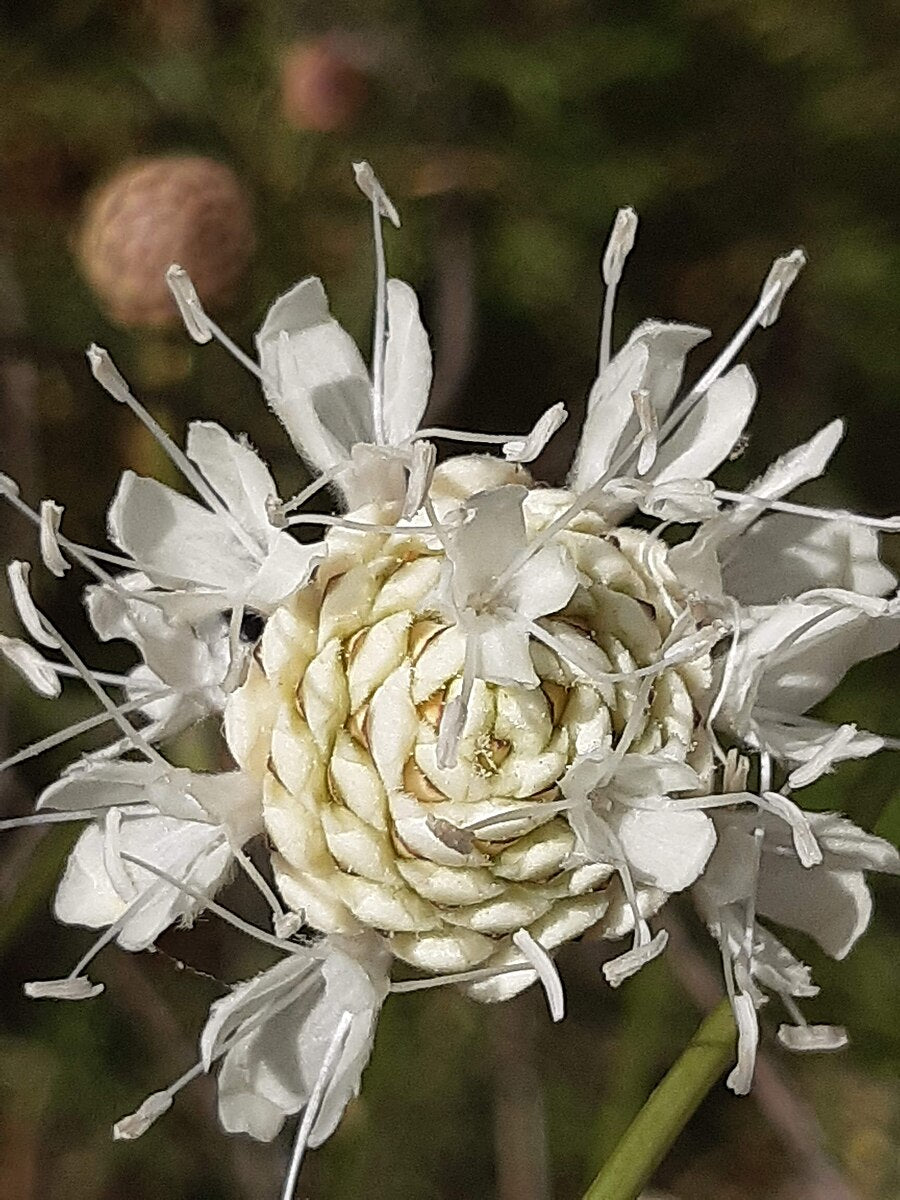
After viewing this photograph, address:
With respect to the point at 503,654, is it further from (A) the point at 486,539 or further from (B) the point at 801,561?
(B) the point at 801,561

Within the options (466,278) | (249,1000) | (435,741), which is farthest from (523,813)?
(466,278)

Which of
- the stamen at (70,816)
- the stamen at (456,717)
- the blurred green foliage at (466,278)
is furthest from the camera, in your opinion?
the blurred green foliage at (466,278)

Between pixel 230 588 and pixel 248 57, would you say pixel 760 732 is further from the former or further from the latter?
pixel 248 57

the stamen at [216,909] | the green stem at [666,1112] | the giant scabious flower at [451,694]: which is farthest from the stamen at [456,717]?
the green stem at [666,1112]

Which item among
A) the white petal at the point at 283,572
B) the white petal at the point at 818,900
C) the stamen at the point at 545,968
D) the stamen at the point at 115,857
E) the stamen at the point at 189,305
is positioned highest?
the stamen at the point at 189,305

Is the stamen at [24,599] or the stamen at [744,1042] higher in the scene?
the stamen at [24,599]

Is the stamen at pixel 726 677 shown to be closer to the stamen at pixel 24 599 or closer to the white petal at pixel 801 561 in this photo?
the white petal at pixel 801 561

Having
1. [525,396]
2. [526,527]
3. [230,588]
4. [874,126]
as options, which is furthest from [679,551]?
[874,126]

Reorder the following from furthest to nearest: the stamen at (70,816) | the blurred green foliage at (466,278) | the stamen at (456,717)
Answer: the blurred green foliage at (466,278) < the stamen at (70,816) < the stamen at (456,717)

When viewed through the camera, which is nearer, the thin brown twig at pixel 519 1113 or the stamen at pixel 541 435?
→ the stamen at pixel 541 435
